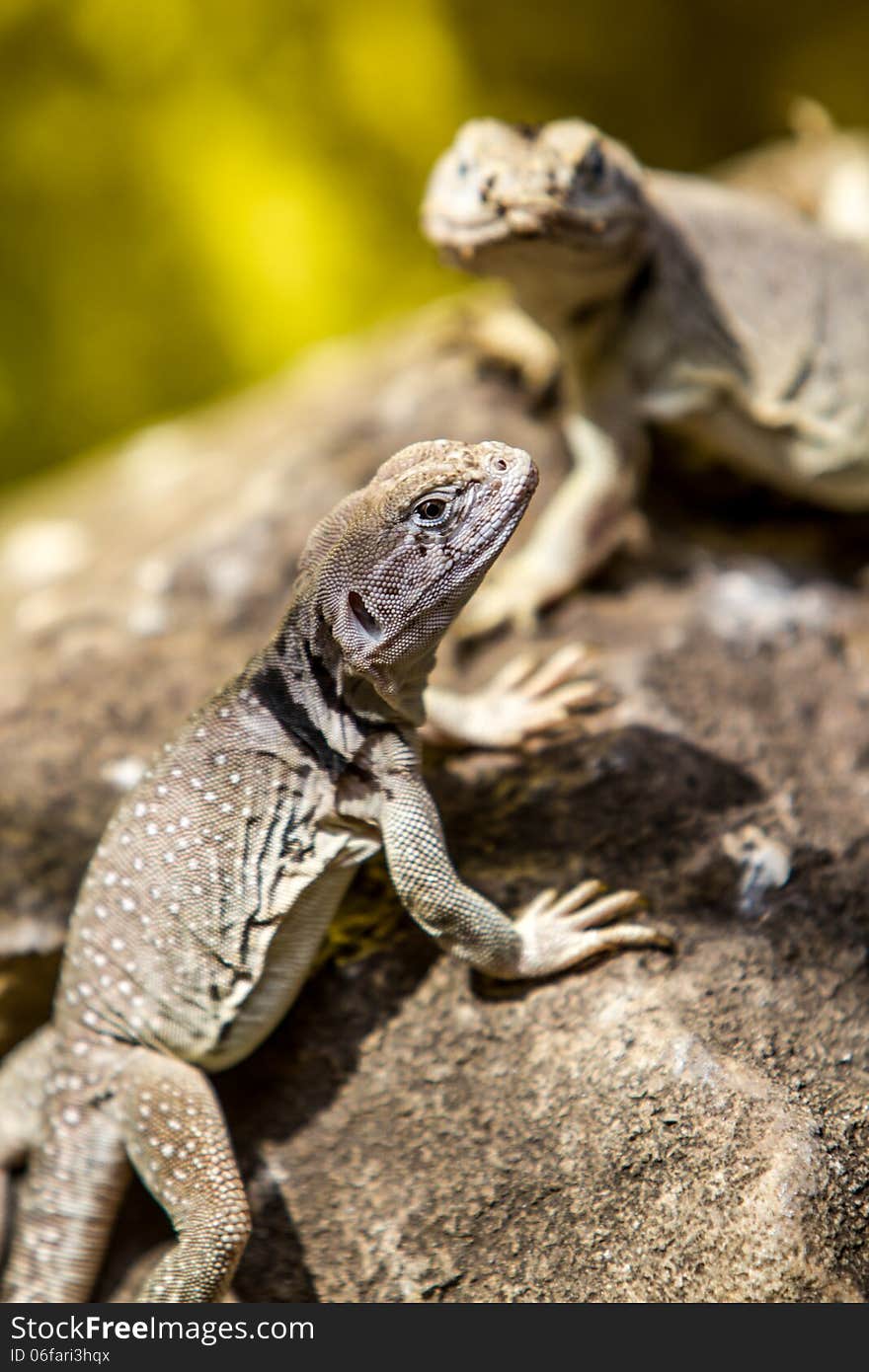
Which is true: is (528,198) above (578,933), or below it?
above

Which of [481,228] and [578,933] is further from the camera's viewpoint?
[481,228]

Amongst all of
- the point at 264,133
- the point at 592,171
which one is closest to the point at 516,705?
the point at 592,171

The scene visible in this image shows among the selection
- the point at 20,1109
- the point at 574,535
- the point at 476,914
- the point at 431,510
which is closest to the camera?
the point at 431,510

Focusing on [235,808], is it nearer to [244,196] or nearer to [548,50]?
[244,196]

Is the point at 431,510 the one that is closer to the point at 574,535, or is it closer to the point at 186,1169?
the point at 574,535

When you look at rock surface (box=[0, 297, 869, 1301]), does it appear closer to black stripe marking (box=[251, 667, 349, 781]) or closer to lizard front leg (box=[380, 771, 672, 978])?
lizard front leg (box=[380, 771, 672, 978])

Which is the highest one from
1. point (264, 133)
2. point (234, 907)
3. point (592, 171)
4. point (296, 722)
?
point (264, 133)

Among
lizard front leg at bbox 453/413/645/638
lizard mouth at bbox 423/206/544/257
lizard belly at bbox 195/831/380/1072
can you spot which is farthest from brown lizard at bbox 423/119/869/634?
lizard belly at bbox 195/831/380/1072
